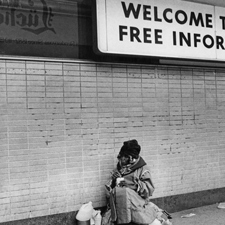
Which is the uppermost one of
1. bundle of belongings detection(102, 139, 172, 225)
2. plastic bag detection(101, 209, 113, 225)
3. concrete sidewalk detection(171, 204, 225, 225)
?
bundle of belongings detection(102, 139, 172, 225)

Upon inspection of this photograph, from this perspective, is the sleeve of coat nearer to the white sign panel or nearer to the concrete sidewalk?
the concrete sidewalk

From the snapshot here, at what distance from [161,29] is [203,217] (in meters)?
3.10

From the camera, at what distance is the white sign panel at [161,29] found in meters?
5.25

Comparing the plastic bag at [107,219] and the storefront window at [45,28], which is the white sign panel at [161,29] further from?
the plastic bag at [107,219]

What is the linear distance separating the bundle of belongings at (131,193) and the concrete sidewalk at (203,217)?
76 centimetres

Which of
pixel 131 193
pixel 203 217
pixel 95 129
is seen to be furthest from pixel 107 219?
pixel 203 217

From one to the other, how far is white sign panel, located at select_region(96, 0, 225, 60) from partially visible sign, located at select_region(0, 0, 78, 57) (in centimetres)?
43

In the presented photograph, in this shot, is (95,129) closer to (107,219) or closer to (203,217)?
(107,219)

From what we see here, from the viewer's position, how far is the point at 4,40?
15.3 ft

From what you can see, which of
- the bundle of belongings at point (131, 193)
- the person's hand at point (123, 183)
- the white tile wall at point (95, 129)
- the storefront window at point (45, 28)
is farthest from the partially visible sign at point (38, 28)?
the person's hand at point (123, 183)

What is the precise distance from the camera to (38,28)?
4887mm

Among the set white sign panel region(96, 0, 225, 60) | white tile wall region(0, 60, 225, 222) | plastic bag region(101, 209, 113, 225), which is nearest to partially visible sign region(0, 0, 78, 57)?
white tile wall region(0, 60, 225, 222)

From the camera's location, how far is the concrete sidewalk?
5371 mm

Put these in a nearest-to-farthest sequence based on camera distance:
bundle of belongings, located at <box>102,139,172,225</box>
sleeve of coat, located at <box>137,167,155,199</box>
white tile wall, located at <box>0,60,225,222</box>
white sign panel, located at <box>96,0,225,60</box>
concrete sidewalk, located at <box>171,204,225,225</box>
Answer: bundle of belongings, located at <box>102,139,172,225</box>, sleeve of coat, located at <box>137,167,155,199</box>, white tile wall, located at <box>0,60,225,222</box>, white sign panel, located at <box>96,0,225,60</box>, concrete sidewalk, located at <box>171,204,225,225</box>
